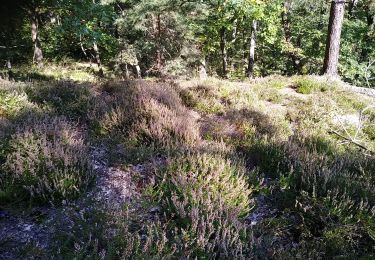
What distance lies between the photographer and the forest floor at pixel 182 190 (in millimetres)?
2965

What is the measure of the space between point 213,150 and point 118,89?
3.76m

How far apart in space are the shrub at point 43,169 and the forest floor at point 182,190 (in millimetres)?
46

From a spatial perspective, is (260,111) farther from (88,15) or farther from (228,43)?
(228,43)

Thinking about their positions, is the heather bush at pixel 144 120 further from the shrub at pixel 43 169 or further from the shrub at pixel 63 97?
the shrub at pixel 43 169

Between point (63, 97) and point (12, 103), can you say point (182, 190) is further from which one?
point (63, 97)

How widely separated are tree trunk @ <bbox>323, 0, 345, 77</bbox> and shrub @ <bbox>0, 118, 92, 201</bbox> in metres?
9.83

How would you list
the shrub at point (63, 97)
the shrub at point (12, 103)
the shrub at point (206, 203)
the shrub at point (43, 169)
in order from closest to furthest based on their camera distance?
the shrub at point (206, 203)
the shrub at point (43, 169)
the shrub at point (12, 103)
the shrub at point (63, 97)

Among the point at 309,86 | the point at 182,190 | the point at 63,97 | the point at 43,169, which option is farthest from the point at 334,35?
the point at 43,169

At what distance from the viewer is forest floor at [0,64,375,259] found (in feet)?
9.73

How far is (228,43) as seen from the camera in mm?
27125

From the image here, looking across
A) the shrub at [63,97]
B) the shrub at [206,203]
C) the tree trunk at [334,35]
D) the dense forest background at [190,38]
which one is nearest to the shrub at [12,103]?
the shrub at [63,97]

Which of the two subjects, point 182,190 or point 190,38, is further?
point 190,38

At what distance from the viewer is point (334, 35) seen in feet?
36.5

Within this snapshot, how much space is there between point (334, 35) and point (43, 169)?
10556mm
